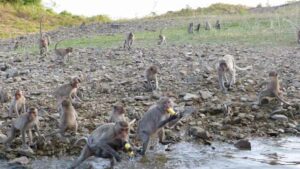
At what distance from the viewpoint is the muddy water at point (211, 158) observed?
413 inches

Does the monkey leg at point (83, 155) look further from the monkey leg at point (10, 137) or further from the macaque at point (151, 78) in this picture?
the macaque at point (151, 78)

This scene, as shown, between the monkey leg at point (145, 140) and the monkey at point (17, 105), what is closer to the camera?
the monkey leg at point (145, 140)

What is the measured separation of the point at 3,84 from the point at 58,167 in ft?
23.2

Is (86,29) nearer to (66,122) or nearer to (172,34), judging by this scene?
(172,34)

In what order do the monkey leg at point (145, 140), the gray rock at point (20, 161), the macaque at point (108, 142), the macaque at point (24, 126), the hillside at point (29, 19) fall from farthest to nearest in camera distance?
1. the hillside at point (29, 19)
2. the macaque at point (24, 126)
3. the monkey leg at point (145, 140)
4. the gray rock at point (20, 161)
5. the macaque at point (108, 142)

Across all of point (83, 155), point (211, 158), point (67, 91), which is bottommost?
point (211, 158)

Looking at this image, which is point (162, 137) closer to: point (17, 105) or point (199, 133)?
point (199, 133)

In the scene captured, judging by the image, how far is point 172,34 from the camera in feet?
105

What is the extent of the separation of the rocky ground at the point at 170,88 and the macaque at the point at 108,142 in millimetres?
1067

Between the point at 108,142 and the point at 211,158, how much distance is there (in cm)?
224

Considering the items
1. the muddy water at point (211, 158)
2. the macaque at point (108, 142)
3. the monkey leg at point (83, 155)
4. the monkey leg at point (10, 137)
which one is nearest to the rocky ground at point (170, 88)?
the monkey leg at point (10, 137)

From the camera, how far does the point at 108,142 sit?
9.70 meters

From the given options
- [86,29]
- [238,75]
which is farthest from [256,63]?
[86,29]

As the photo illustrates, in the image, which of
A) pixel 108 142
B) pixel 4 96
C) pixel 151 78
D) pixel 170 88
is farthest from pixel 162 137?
pixel 4 96
